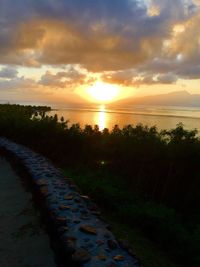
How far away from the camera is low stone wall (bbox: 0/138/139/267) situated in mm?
4203

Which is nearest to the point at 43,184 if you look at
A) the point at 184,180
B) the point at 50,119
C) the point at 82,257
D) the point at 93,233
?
the point at 93,233

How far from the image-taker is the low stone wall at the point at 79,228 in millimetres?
4203

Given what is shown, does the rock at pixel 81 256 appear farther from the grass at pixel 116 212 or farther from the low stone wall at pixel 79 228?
the grass at pixel 116 212

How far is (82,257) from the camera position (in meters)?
4.21

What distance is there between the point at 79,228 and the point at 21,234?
151 centimetres

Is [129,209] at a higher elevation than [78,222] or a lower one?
lower

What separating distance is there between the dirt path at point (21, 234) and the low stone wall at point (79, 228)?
435 mm

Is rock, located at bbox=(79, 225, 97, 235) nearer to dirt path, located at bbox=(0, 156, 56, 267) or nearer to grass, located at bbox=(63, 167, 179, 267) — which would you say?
dirt path, located at bbox=(0, 156, 56, 267)

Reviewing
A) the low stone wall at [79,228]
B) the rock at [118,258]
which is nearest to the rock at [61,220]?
the low stone wall at [79,228]

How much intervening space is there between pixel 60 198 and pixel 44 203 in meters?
0.32

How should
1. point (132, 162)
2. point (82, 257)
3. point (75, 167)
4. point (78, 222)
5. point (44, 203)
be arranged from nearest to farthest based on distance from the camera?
point (82, 257) < point (78, 222) < point (44, 203) < point (132, 162) < point (75, 167)

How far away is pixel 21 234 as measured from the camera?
6039mm

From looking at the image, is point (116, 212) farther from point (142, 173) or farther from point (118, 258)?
point (118, 258)

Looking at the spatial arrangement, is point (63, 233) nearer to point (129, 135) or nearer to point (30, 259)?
point (30, 259)
